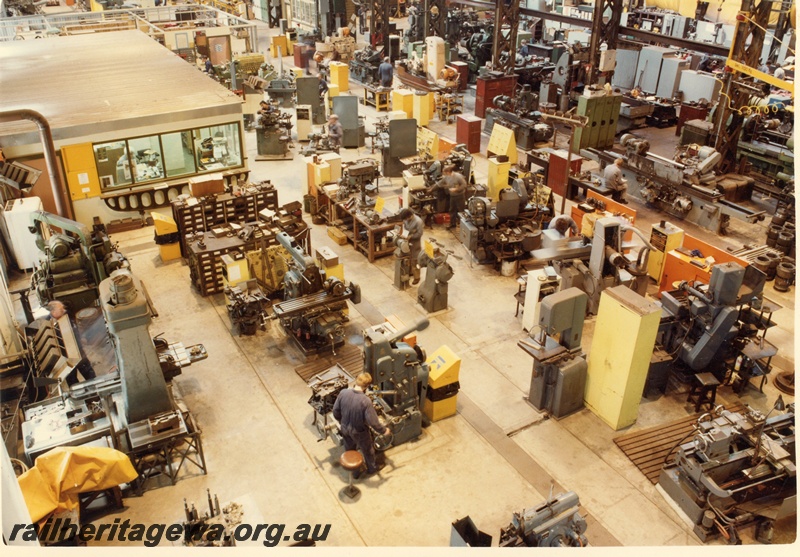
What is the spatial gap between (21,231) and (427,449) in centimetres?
834

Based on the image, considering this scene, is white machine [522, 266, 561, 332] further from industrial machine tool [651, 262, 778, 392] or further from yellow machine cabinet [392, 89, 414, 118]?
yellow machine cabinet [392, 89, 414, 118]

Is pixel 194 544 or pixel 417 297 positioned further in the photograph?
pixel 417 297

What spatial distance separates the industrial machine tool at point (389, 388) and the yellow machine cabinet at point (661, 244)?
528 cm

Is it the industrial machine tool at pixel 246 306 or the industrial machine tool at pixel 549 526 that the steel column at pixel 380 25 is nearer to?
the industrial machine tool at pixel 246 306

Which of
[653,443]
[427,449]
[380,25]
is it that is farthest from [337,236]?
[380,25]

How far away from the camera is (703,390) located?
8.80 meters

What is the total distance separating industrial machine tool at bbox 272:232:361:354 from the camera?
9766mm

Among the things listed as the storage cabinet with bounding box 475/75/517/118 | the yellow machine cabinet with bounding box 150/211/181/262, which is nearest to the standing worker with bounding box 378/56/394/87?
the storage cabinet with bounding box 475/75/517/118

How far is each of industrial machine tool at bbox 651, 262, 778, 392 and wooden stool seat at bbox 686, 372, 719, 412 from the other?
0.16 meters

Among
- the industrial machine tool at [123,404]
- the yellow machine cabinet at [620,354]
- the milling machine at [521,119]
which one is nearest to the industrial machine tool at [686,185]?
the milling machine at [521,119]

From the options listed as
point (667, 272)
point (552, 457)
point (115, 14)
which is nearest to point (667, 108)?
point (667, 272)

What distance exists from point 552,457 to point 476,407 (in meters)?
1.24

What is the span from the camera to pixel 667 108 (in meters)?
20.2

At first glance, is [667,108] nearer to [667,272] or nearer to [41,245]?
[667,272]
